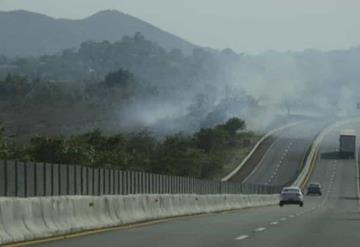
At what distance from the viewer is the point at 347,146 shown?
171125 millimetres

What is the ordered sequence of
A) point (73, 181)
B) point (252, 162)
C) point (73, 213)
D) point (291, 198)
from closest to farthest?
point (73, 213)
point (73, 181)
point (291, 198)
point (252, 162)

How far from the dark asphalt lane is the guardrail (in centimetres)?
9453

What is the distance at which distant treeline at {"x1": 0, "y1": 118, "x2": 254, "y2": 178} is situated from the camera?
90.8 metres

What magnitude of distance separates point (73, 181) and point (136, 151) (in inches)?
4817

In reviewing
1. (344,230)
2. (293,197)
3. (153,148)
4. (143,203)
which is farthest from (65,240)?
(153,148)

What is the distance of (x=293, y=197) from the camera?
79125 millimetres

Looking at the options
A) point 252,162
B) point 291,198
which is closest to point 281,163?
point 252,162

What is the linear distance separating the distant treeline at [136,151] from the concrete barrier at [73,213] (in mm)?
33975

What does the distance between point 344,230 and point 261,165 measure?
13901 centimetres

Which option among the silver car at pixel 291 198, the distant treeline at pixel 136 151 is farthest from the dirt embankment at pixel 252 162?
the silver car at pixel 291 198

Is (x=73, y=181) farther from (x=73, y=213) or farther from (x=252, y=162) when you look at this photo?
(x=252, y=162)

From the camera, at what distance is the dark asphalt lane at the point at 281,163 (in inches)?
5994

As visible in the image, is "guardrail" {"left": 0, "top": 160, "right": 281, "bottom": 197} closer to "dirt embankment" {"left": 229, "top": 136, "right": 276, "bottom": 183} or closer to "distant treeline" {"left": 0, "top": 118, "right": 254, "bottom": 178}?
"distant treeline" {"left": 0, "top": 118, "right": 254, "bottom": 178}

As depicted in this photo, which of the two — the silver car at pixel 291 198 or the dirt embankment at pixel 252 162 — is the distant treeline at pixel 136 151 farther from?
the silver car at pixel 291 198
